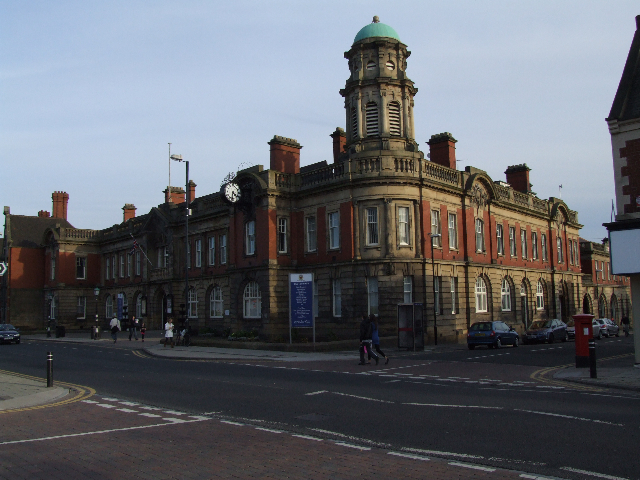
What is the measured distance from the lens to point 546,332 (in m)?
36.3

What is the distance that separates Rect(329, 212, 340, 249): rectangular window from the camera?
1407 inches

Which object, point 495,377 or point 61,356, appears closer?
point 495,377

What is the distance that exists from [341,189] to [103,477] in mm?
28919

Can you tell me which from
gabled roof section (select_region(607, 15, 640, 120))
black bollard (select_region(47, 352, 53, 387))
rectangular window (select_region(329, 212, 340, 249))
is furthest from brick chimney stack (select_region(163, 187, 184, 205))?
gabled roof section (select_region(607, 15, 640, 120))

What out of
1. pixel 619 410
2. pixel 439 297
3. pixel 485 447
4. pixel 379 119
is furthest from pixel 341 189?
pixel 485 447

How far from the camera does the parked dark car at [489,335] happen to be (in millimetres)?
30391

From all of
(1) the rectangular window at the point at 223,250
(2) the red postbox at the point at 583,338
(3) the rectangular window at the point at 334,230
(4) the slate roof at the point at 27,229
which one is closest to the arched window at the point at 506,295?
(3) the rectangular window at the point at 334,230

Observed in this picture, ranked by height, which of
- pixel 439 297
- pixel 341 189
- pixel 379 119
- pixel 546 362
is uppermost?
pixel 379 119

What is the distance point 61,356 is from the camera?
27.7 m

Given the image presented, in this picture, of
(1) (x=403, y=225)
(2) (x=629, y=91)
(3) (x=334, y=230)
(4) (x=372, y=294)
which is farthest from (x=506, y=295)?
(2) (x=629, y=91)

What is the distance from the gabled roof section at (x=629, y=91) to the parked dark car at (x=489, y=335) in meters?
13.6

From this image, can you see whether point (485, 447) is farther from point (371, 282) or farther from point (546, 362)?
point (371, 282)

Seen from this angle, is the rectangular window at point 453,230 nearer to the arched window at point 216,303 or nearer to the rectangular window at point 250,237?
the rectangular window at point 250,237

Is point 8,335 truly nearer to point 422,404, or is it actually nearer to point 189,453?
point 422,404
